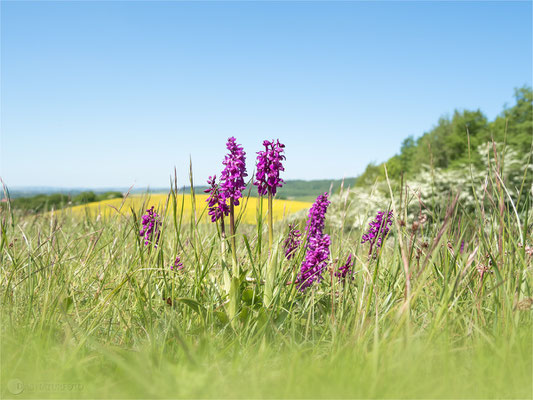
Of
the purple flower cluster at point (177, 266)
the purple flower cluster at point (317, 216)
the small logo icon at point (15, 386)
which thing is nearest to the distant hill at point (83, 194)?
the purple flower cluster at point (317, 216)

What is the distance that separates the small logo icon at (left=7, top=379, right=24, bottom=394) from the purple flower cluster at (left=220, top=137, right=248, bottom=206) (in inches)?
57.4

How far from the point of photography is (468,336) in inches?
83.4

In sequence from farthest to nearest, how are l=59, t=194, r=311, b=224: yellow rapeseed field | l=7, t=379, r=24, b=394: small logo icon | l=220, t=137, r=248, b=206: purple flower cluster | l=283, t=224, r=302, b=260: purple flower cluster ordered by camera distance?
l=283, t=224, r=302, b=260: purple flower cluster, l=59, t=194, r=311, b=224: yellow rapeseed field, l=220, t=137, r=248, b=206: purple flower cluster, l=7, t=379, r=24, b=394: small logo icon

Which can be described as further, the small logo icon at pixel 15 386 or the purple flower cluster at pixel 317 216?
the purple flower cluster at pixel 317 216

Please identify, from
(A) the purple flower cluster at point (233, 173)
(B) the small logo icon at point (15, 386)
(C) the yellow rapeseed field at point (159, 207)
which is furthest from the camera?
(C) the yellow rapeseed field at point (159, 207)

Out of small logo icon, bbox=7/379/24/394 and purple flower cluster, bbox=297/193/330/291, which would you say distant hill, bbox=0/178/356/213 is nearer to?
purple flower cluster, bbox=297/193/330/291

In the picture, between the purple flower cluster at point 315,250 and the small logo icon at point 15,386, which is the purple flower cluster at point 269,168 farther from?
the small logo icon at point 15,386

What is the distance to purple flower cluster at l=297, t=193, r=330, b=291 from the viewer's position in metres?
2.67

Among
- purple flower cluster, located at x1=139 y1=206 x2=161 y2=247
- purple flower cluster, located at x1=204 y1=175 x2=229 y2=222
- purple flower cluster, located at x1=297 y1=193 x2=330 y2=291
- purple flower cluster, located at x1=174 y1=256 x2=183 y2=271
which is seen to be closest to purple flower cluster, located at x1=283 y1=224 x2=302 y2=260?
purple flower cluster, located at x1=297 y1=193 x2=330 y2=291

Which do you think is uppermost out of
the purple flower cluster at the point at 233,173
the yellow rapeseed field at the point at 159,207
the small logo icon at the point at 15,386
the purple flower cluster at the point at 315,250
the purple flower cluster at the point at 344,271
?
the purple flower cluster at the point at 233,173

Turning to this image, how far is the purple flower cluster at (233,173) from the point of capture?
2.55m

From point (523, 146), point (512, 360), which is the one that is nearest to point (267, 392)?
point (512, 360)

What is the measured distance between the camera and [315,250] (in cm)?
270

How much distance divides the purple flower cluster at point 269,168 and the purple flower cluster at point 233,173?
0.12 m
